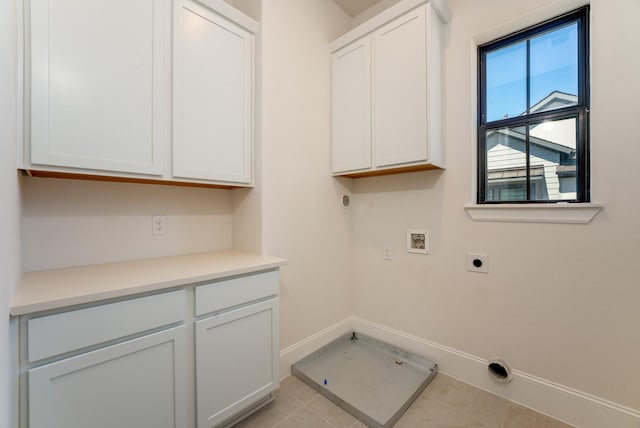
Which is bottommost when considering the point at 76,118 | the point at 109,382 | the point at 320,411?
the point at 320,411

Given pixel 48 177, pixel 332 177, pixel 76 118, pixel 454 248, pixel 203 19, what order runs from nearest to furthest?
1. pixel 76 118
2. pixel 48 177
3. pixel 203 19
4. pixel 454 248
5. pixel 332 177

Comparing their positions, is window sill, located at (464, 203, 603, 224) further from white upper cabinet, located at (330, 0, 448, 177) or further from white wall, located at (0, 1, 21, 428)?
white wall, located at (0, 1, 21, 428)

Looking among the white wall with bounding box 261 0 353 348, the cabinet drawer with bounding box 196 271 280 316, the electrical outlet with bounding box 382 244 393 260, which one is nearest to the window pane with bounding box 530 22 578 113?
the electrical outlet with bounding box 382 244 393 260

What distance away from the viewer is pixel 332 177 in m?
2.33

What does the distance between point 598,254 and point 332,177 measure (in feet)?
5.71

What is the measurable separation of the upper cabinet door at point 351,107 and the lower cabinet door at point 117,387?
64.0 inches

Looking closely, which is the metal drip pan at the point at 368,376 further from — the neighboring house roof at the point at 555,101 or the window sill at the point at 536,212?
the neighboring house roof at the point at 555,101

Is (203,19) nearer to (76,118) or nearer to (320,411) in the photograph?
(76,118)

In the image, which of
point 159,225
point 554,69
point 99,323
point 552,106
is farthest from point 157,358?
point 554,69

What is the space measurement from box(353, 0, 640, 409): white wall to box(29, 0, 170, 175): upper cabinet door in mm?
1735

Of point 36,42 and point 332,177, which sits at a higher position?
point 36,42

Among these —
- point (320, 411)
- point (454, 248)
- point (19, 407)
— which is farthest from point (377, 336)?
point (19, 407)

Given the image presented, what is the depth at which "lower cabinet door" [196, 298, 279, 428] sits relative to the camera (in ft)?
4.22

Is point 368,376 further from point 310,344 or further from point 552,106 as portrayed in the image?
point 552,106
